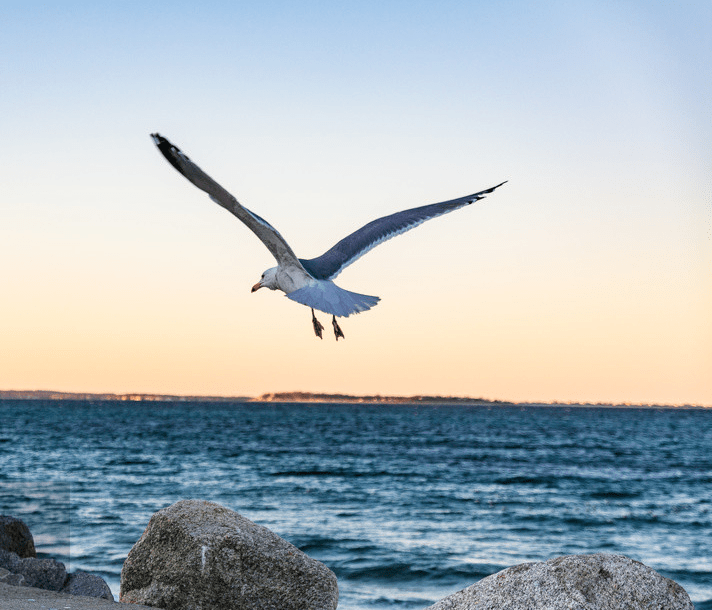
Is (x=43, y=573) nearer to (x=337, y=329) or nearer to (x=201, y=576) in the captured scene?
(x=201, y=576)

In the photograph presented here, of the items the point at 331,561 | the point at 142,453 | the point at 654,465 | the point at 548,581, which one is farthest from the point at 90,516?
the point at 654,465

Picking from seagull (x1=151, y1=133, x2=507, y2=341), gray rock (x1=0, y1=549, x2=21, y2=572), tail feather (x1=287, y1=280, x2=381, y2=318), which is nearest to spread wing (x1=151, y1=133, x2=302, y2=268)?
seagull (x1=151, y1=133, x2=507, y2=341)

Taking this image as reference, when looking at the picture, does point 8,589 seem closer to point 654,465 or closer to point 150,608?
point 150,608

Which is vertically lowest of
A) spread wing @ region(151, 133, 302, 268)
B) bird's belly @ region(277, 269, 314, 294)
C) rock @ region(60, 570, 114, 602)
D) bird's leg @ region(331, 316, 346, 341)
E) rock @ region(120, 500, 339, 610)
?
rock @ region(60, 570, 114, 602)

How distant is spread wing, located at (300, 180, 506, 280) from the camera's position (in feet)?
23.3

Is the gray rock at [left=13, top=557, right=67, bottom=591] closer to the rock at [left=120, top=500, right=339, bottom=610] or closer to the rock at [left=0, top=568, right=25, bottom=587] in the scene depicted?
the rock at [left=0, top=568, right=25, bottom=587]

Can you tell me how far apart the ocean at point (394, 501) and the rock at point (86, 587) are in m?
2.09

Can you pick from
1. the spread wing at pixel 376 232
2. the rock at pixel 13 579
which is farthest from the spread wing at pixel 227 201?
the rock at pixel 13 579

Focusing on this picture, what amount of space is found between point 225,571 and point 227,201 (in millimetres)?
3467

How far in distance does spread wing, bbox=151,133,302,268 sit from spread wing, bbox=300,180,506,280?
0.66 meters

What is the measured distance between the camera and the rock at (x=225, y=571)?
289 inches

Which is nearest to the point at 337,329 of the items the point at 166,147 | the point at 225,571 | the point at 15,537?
the point at 166,147

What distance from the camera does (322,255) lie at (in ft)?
24.0

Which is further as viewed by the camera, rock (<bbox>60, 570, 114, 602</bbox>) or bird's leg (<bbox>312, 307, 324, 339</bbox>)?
rock (<bbox>60, 570, 114, 602</bbox>)
